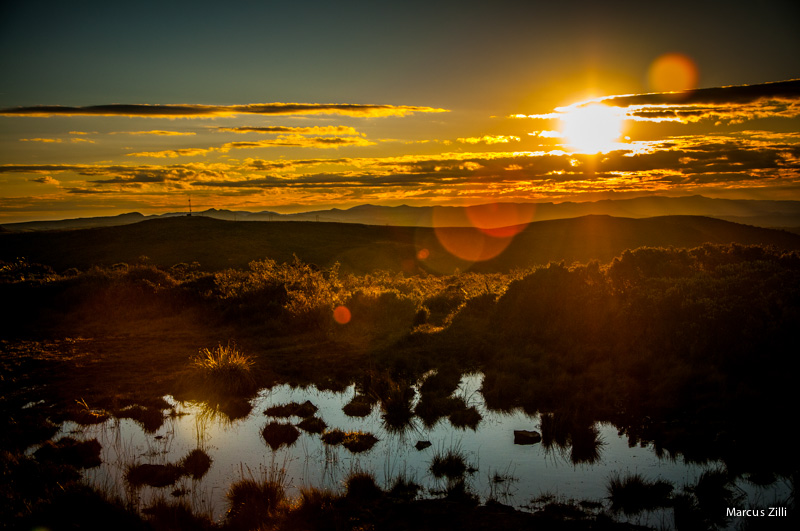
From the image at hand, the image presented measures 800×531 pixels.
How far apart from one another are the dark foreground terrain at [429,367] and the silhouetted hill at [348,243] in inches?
1369

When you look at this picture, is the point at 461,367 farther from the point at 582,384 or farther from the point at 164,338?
the point at 164,338

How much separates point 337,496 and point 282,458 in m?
1.90

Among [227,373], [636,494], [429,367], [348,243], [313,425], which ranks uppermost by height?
[348,243]

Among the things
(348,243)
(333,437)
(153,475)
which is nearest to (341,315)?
(333,437)

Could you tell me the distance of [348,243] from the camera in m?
79.4

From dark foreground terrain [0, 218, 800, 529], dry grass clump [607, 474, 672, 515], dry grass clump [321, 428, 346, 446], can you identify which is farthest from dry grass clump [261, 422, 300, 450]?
dry grass clump [607, 474, 672, 515]

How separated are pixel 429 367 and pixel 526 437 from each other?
548 cm

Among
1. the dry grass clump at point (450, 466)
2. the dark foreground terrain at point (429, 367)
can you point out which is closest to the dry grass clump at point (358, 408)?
the dark foreground terrain at point (429, 367)

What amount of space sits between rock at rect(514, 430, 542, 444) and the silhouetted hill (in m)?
47.0

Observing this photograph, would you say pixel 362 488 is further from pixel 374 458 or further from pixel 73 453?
pixel 73 453

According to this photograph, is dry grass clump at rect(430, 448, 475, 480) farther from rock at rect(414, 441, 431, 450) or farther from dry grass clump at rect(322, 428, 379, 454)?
dry grass clump at rect(322, 428, 379, 454)

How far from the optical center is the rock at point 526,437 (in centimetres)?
960

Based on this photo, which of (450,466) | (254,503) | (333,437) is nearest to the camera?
(254,503)

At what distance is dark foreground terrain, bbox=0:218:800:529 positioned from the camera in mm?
7266
